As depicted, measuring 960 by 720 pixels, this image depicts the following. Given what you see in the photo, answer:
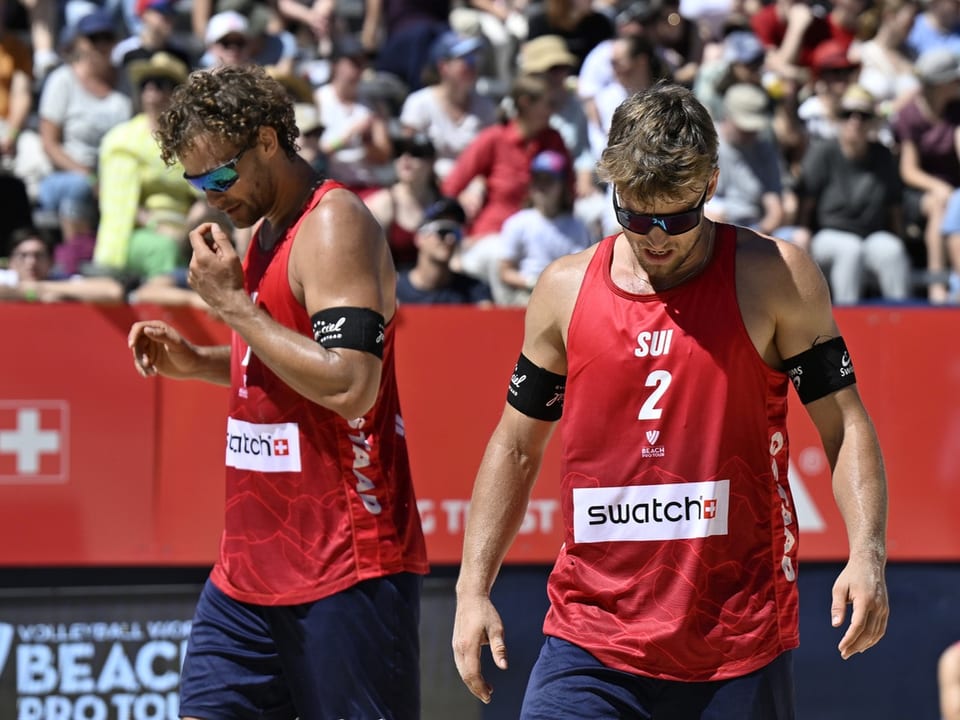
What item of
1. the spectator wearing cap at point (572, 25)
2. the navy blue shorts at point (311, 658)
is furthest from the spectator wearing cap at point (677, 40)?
the navy blue shorts at point (311, 658)

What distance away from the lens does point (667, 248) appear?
124 inches

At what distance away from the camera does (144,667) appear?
20.4 feet

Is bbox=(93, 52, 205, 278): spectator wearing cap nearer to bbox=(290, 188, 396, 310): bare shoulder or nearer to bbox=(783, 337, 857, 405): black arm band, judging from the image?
bbox=(290, 188, 396, 310): bare shoulder

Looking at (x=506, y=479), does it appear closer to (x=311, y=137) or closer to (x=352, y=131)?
(x=311, y=137)

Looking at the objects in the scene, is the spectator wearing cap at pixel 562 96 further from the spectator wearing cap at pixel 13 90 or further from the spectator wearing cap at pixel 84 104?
the spectator wearing cap at pixel 13 90

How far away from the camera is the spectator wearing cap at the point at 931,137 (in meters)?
9.74

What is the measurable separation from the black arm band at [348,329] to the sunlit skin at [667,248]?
2.18ft

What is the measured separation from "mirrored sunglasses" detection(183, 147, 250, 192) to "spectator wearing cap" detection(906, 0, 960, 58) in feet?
28.7

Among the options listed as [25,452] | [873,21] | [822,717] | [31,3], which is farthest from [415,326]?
[873,21]

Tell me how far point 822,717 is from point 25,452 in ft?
12.1

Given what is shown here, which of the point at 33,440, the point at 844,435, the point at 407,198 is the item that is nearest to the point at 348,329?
the point at 844,435

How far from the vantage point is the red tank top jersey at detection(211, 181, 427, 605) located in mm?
3811

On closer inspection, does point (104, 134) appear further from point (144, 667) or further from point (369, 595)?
point (369, 595)

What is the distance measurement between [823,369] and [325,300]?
123 centimetres
